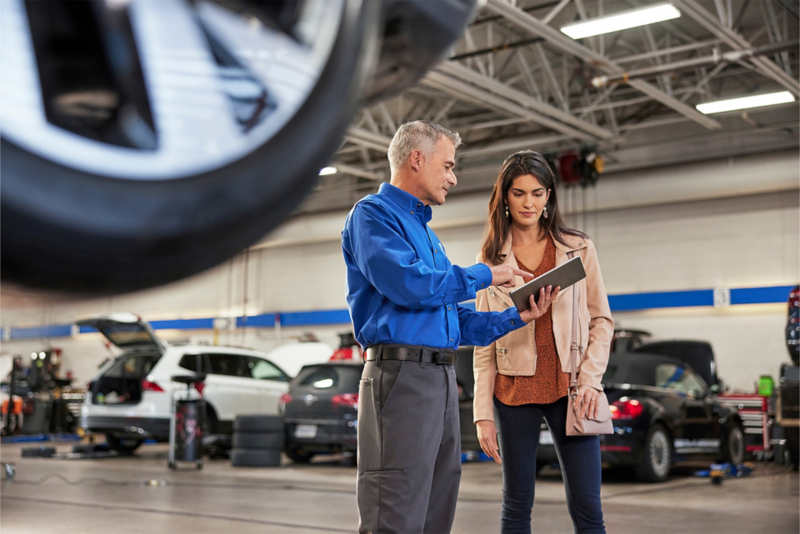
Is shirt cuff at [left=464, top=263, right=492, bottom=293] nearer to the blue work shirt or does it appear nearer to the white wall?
the blue work shirt

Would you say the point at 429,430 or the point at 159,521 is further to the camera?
the point at 159,521

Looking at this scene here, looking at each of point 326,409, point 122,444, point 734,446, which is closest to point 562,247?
point 326,409

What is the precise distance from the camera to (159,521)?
485 centimetres

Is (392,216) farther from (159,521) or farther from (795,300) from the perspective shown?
(795,300)

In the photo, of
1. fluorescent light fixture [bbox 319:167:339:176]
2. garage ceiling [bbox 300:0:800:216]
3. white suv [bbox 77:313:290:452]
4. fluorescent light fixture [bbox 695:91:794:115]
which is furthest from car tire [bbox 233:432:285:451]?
fluorescent light fixture [bbox 319:167:339:176]

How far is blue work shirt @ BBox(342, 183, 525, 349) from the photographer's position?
1.99 meters

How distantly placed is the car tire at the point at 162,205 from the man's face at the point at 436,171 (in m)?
1.44

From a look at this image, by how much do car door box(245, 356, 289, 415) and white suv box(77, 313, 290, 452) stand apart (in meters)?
0.01

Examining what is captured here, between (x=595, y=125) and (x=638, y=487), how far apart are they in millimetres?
7632

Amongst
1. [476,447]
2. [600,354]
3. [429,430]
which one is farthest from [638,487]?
[429,430]

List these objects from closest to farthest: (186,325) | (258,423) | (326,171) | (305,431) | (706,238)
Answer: (326,171), (258,423), (305,431), (706,238), (186,325)

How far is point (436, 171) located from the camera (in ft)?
7.23

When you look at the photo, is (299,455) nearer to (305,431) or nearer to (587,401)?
(305,431)

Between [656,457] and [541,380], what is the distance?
210 inches
